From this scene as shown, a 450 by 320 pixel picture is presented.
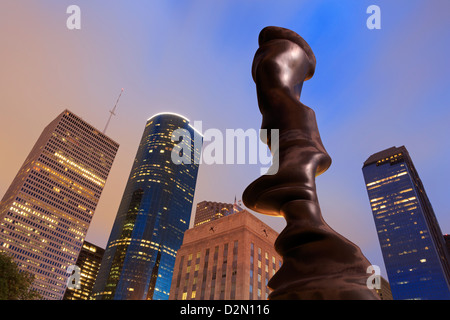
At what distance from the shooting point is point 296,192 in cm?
680

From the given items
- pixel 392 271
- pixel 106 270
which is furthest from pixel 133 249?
pixel 392 271

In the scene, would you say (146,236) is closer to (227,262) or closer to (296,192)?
(227,262)

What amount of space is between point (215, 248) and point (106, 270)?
142m

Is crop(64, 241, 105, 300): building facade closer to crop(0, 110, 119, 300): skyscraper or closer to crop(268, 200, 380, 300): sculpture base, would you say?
crop(0, 110, 119, 300): skyscraper

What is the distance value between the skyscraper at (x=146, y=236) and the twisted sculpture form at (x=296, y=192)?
171529mm

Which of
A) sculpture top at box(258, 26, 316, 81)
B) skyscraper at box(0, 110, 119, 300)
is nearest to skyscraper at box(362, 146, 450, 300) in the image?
sculpture top at box(258, 26, 316, 81)

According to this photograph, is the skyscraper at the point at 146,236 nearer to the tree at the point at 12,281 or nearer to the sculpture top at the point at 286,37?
the tree at the point at 12,281

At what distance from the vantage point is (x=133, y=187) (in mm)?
191500

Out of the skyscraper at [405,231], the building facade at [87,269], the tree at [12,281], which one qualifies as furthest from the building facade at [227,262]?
the building facade at [87,269]

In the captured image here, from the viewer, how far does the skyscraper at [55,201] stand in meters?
140

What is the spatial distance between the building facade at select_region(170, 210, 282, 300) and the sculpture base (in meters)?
43.1

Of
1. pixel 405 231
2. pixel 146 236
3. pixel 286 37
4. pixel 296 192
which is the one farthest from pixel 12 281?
pixel 405 231

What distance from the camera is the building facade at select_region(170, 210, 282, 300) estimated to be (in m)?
47.8
